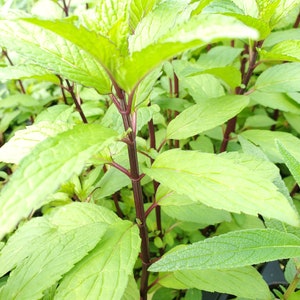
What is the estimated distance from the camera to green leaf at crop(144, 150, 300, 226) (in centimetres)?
53

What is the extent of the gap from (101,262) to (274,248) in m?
0.32

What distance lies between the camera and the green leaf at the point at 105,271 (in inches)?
24.4

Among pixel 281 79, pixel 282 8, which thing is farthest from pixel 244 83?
pixel 282 8

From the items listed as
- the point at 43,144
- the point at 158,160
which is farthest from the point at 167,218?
the point at 43,144

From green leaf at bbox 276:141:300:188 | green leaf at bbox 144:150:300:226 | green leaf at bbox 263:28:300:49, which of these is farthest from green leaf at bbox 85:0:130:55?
green leaf at bbox 263:28:300:49

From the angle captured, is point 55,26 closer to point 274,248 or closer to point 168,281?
point 274,248

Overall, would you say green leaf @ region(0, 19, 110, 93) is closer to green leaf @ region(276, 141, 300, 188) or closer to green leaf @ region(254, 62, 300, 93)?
green leaf @ region(276, 141, 300, 188)

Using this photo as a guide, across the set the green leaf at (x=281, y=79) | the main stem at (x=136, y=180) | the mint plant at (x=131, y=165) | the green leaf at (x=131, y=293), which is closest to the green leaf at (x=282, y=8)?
the mint plant at (x=131, y=165)

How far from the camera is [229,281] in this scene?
0.83 meters

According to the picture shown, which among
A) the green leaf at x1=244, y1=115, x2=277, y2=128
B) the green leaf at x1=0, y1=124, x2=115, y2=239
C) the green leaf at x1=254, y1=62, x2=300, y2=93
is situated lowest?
the green leaf at x1=244, y1=115, x2=277, y2=128

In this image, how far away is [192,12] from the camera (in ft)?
2.58

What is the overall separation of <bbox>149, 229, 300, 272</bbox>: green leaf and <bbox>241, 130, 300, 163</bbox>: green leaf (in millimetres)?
373

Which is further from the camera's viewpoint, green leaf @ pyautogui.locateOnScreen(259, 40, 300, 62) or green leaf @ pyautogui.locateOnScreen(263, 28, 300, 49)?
green leaf @ pyautogui.locateOnScreen(263, 28, 300, 49)

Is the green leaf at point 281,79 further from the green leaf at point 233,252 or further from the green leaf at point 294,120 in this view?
the green leaf at point 233,252
